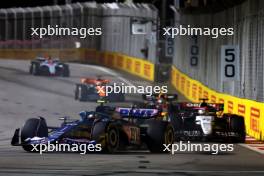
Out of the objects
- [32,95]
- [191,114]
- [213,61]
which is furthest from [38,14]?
[191,114]

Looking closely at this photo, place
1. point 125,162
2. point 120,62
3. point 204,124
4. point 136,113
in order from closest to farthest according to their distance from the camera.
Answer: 1. point 125,162
2. point 136,113
3. point 204,124
4. point 120,62

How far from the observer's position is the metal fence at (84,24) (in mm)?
60875

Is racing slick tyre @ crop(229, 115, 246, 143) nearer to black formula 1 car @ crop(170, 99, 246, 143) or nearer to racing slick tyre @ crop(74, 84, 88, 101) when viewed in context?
black formula 1 car @ crop(170, 99, 246, 143)

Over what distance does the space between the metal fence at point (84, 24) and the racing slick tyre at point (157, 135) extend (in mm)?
39705

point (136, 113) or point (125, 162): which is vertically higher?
point (136, 113)

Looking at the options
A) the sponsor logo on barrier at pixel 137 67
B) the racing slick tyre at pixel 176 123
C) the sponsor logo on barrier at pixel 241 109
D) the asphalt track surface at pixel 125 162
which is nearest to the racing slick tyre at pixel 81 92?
the asphalt track surface at pixel 125 162

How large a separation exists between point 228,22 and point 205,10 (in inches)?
289

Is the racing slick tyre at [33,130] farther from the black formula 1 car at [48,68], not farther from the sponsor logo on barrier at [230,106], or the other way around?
the black formula 1 car at [48,68]

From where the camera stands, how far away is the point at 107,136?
16.2 metres

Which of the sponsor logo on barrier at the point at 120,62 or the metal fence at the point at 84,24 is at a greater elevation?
the metal fence at the point at 84,24

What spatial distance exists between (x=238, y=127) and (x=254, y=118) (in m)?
2.37

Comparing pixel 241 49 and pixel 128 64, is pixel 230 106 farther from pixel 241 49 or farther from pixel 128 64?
pixel 128 64

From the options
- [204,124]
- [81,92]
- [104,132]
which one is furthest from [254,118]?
[81,92]

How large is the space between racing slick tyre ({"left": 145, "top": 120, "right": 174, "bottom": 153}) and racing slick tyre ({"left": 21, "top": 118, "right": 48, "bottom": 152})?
2.04 metres
